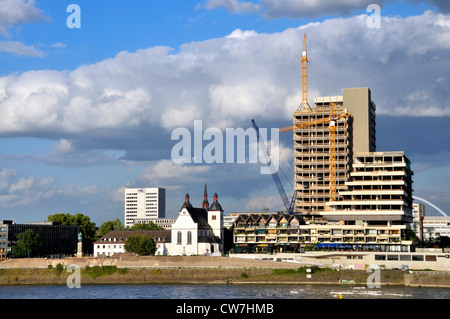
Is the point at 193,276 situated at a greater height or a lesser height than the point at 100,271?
lesser

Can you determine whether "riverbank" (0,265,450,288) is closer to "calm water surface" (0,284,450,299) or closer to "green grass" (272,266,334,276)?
"green grass" (272,266,334,276)

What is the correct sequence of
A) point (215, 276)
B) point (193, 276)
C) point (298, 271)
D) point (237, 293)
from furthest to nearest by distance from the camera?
1. point (193, 276)
2. point (215, 276)
3. point (298, 271)
4. point (237, 293)

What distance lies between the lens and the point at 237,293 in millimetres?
136000

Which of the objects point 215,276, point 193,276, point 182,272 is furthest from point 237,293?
point 182,272

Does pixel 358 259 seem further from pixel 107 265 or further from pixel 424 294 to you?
pixel 107 265

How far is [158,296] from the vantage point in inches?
5295

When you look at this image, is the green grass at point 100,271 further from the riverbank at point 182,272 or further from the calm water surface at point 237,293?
the calm water surface at point 237,293

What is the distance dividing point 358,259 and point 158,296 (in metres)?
77.8

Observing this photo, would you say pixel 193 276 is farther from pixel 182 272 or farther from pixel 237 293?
pixel 237 293

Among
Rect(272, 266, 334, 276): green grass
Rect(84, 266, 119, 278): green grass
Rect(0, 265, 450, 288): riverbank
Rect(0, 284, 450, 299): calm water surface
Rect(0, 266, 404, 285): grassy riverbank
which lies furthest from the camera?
Rect(84, 266, 119, 278): green grass

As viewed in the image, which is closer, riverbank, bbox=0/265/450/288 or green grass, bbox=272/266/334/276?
riverbank, bbox=0/265/450/288

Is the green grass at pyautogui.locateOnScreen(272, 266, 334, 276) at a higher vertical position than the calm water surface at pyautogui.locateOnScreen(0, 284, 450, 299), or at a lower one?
higher

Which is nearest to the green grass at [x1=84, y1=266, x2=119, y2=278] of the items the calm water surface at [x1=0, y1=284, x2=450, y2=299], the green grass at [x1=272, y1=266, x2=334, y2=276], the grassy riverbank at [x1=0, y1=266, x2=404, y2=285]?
the grassy riverbank at [x1=0, y1=266, x2=404, y2=285]

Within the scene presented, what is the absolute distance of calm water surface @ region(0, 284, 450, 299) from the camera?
127 metres
